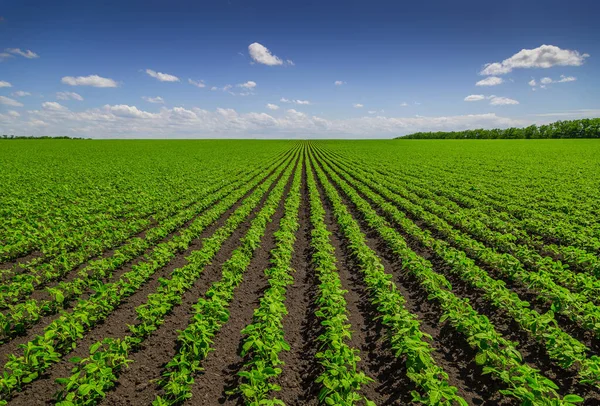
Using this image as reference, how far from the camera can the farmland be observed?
4.51 metres

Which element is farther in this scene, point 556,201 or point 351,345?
point 556,201

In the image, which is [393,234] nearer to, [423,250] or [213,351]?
[423,250]

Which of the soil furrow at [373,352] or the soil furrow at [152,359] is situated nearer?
the soil furrow at [152,359]

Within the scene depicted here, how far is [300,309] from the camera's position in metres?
7.07

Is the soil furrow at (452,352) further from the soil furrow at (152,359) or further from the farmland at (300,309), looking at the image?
the soil furrow at (152,359)

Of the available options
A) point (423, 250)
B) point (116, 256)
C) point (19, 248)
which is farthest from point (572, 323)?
point (19, 248)

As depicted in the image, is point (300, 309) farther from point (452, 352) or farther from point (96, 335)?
point (96, 335)

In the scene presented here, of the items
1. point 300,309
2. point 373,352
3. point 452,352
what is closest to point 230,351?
point 300,309

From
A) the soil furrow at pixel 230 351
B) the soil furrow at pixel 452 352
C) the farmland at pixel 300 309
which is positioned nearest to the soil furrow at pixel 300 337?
the farmland at pixel 300 309

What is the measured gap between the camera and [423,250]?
419 inches

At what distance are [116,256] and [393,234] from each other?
950cm

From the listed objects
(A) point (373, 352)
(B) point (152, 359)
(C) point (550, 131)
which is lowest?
(A) point (373, 352)

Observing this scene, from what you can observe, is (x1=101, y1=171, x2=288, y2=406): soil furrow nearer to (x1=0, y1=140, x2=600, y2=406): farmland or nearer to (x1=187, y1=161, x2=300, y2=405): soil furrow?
(x1=0, y1=140, x2=600, y2=406): farmland

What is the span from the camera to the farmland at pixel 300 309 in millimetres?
4512
